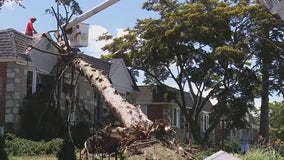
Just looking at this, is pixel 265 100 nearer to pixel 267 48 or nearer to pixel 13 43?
pixel 267 48

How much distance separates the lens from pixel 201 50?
97.7ft

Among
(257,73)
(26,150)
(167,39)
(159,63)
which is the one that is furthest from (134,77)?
(26,150)

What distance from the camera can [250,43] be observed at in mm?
28969

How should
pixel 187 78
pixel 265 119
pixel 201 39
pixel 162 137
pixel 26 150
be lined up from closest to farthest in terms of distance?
pixel 162 137 < pixel 26 150 < pixel 201 39 < pixel 187 78 < pixel 265 119

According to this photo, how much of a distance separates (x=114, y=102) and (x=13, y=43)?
794cm

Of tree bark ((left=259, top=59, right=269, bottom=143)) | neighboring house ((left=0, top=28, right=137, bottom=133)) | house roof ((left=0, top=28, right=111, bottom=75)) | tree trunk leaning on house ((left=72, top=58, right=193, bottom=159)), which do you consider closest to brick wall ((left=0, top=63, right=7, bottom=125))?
neighboring house ((left=0, top=28, right=137, bottom=133))

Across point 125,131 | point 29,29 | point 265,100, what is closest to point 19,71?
point 29,29

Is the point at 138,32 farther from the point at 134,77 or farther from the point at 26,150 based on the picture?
the point at 26,150

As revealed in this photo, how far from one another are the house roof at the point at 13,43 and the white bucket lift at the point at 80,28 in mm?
4255

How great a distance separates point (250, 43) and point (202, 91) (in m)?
4.40

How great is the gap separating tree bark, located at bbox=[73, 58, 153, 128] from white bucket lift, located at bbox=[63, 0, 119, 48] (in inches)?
21.5

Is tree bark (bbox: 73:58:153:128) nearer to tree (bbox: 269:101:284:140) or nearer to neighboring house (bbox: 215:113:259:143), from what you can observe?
neighboring house (bbox: 215:113:259:143)

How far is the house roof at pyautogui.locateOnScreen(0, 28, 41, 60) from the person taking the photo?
759 inches

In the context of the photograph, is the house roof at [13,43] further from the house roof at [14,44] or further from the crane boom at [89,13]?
the crane boom at [89,13]
